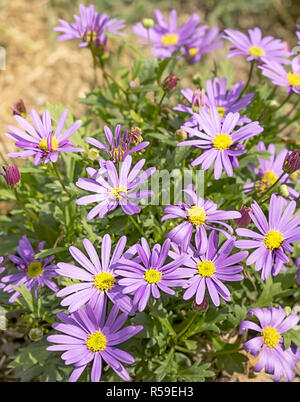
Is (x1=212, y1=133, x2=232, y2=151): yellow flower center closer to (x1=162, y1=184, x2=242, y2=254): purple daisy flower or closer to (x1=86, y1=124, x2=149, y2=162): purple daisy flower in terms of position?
(x1=162, y1=184, x2=242, y2=254): purple daisy flower

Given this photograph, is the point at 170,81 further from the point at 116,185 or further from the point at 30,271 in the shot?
the point at 30,271

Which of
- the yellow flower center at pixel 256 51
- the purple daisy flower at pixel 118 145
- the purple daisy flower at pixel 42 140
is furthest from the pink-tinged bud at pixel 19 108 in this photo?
the yellow flower center at pixel 256 51

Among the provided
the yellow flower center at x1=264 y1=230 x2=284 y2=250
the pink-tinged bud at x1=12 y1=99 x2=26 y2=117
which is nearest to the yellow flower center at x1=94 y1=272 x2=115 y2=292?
the yellow flower center at x1=264 y1=230 x2=284 y2=250

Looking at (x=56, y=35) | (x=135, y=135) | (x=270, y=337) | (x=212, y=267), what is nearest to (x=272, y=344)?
(x=270, y=337)

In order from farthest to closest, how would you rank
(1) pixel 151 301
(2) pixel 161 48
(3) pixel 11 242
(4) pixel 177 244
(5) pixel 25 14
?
(5) pixel 25 14 < (2) pixel 161 48 < (3) pixel 11 242 < (1) pixel 151 301 < (4) pixel 177 244
